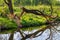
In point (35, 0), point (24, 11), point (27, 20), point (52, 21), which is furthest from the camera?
point (35, 0)

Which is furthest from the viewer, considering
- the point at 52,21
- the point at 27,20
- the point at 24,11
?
the point at 27,20

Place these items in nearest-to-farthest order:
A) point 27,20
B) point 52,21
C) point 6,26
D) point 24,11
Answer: point 24,11
point 52,21
point 6,26
point 27,20

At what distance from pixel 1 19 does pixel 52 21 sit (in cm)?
1382

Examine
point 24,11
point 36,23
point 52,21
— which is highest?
point 24,11

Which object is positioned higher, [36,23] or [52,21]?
[52,21]

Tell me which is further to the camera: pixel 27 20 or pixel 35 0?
pixel 35 0

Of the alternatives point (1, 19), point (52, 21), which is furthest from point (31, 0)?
point (52, 21)

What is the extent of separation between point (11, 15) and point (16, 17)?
9 cm

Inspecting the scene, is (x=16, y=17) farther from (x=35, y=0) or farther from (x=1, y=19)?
(x=35, y=0)

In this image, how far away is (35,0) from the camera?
80.1 ft

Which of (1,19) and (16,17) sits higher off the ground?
(16,17)

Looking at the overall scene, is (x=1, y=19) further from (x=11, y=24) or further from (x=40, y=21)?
(x=40, y=21)

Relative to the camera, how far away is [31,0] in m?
25.1

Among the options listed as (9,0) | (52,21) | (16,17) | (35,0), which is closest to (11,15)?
(16,17)
